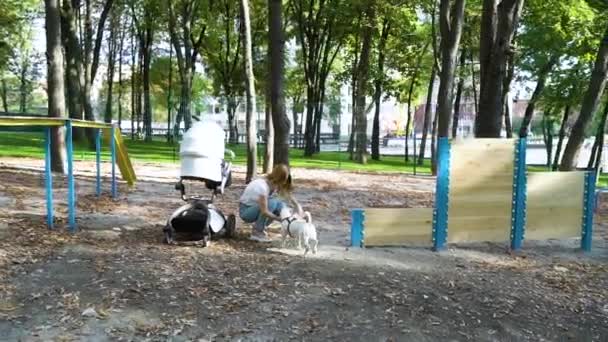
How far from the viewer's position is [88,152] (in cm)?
2016

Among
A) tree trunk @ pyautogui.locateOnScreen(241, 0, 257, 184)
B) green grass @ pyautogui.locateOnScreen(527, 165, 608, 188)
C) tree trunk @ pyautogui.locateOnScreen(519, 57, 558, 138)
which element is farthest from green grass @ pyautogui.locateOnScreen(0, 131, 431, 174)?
tree trunk @ pyautogui.locateOnScreen(519, 57, 558, 138)

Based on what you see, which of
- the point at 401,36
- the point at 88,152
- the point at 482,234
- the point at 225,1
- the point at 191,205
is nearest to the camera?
the point at 191,205

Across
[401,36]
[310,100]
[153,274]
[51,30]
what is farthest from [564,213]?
[310,100]

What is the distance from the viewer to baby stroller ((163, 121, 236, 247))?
6520 mm

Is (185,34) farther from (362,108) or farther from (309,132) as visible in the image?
(362,108)

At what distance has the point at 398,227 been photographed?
6.91 metres

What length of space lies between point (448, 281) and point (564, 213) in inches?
109

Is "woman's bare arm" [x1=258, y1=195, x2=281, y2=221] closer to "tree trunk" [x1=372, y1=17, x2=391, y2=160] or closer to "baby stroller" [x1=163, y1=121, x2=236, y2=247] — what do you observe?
"baby stroller" [x1=163, y1=121, x2=236, y2=247]

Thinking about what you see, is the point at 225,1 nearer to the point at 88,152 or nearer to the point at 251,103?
the point at 88,152

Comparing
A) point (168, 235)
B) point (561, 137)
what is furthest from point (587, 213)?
point (561, 137)

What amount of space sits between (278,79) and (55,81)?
16.6 feet

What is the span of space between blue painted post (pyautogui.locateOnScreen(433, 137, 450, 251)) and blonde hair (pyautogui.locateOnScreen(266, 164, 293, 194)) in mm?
1749

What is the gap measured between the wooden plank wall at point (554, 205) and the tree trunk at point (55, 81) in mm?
9620

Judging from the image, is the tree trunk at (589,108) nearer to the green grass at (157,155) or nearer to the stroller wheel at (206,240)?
the green grass at (157,155)
